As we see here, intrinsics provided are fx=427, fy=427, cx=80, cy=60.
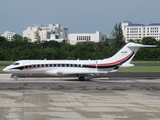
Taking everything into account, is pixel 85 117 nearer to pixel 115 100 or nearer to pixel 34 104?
pixel 34 104

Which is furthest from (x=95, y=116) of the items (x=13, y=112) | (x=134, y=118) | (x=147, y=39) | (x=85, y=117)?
(x=147, y=39)

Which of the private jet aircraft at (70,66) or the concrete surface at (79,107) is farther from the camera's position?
the private jet aircraft at (70,66)

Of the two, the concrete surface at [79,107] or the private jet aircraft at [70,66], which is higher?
the private jet aircraft at [70,66]

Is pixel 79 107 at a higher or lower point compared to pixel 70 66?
lower

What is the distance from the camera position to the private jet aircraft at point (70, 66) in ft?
148

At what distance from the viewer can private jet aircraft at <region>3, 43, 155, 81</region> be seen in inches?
1775

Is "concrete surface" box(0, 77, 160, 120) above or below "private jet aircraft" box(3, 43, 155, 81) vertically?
below

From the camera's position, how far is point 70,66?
4584 centimetres

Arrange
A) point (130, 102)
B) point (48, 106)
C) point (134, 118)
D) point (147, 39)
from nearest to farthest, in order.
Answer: point (134, 118) → point (48, 106) → point (130, 102) → point (147, 39)

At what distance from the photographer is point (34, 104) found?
76.6ft

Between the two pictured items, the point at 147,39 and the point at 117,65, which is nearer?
the point at 117,65

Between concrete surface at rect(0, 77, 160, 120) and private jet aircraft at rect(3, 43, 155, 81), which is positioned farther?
private jet aircraft at rect(3, 43, 155, 81)

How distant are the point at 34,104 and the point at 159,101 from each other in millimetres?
7605

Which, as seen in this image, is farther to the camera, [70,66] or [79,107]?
[70,66]
